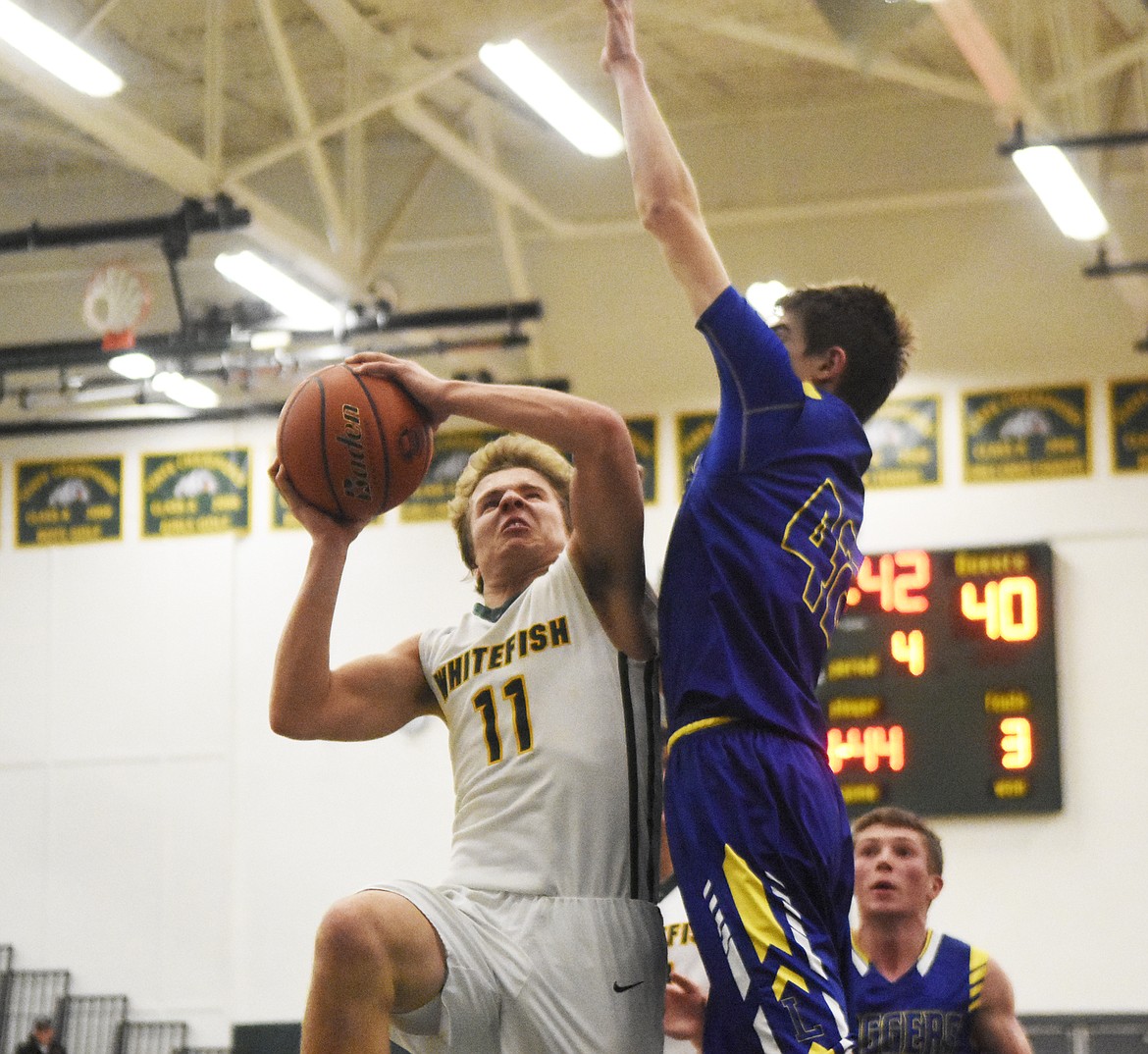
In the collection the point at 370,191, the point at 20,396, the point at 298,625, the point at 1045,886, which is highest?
the point at 370,191

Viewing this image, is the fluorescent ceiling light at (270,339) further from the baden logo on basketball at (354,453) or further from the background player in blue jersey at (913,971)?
the baden logo on basketball at (354,453)

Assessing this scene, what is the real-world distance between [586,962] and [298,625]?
0.98m

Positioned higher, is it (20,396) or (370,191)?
(370,191)

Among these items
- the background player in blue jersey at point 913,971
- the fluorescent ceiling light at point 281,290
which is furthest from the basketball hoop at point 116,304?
the background player in blue jersey at point 913,971

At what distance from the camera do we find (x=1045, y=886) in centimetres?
1150

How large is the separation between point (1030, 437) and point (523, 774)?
29.9ft

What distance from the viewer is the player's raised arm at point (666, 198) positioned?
3.42 m

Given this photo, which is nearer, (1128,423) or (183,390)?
(1128,423)

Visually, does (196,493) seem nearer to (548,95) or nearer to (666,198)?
(548,95)

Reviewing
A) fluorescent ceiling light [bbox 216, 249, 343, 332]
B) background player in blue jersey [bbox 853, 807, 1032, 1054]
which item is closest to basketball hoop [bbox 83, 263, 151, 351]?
fluorescent ceiling light [bbox 216, 249, 343, 332]

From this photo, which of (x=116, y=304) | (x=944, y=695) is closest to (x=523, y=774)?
(x=944, y=695)

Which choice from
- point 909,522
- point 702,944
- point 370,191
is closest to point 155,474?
point 370,191

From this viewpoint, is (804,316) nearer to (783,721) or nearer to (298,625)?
(783,721)

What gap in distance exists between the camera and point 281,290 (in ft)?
36.0
